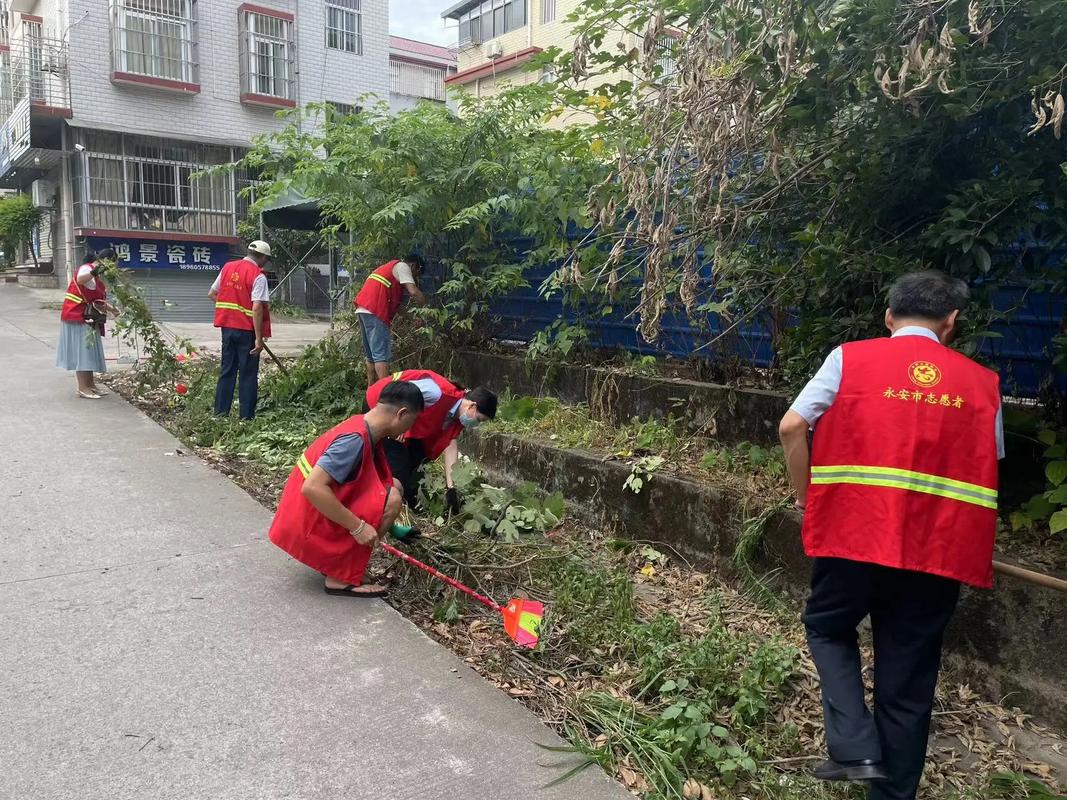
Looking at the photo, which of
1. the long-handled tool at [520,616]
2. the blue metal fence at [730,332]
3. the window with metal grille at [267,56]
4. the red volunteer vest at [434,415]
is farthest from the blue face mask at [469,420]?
Result: the window with metal grille at [267,56]

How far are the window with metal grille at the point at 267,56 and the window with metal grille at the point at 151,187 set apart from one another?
1826 millimetres

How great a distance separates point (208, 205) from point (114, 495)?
54.3ft

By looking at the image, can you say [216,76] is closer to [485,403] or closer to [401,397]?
[485,403]

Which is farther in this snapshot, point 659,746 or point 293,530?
point 293,530

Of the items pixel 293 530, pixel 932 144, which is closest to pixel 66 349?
pixel 293 530

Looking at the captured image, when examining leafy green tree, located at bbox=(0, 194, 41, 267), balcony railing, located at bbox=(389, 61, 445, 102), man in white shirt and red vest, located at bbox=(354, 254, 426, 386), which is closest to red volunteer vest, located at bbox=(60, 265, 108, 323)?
man in white shirt and red vest, located at bbox=(354, 254, 426, 386)

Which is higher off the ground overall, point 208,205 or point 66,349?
point 208,205

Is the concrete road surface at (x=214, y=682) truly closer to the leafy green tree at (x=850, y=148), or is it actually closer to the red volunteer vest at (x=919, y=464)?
the red volunteer vest at (x=919, y=464)

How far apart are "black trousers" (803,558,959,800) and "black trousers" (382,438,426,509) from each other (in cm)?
283

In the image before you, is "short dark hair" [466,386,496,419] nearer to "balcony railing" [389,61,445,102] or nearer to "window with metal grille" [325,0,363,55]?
"window with metal grille" [325,0,363,55]

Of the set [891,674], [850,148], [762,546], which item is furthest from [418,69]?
[891,674]

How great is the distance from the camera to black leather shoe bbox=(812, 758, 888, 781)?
2400 mm

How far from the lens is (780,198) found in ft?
14.1

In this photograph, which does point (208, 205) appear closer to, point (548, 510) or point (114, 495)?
point (114, 495)
